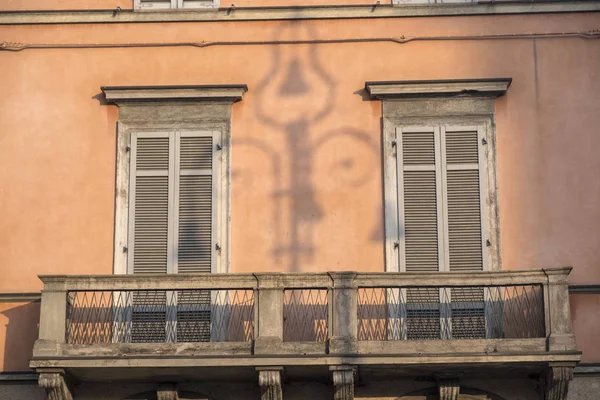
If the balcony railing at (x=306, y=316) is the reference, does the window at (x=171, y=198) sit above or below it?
above

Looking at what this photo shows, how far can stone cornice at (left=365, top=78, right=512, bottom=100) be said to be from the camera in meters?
20.6

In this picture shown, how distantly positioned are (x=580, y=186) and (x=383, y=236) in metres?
2.68

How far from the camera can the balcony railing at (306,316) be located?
744 inches

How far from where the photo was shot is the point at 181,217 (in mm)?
20516

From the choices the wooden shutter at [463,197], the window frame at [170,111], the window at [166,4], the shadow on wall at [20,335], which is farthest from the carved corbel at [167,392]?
the window at [166,4]

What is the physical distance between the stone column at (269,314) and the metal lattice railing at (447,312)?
1.17 metres

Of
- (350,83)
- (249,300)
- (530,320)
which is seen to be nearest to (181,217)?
(249,300)

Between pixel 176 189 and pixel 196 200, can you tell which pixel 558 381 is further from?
pixel 176 189

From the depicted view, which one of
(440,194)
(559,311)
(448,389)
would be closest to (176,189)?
(440,194)

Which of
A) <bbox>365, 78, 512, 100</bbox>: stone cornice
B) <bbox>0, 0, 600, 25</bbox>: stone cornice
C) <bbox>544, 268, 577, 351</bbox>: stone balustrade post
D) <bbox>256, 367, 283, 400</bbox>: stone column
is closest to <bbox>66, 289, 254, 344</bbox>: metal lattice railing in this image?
<bbox>256, 367, 283, 400</bbox>: stone column

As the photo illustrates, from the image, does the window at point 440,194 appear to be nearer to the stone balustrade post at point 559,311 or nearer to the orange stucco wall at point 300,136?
the orange stucco wall at point 300,136

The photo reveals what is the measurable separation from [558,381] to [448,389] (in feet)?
4.55

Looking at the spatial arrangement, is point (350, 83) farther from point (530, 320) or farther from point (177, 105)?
point (530, 320)

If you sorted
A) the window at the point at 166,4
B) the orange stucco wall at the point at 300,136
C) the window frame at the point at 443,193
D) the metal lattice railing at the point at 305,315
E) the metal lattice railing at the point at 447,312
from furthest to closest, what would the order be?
the window at the point at 166,4, the orange stucco wall at the point at 300,136, the window frame at the point at 443,193, the metal lattice railing at the point at 305,315, the metal lattice railing at the point at 447,312
